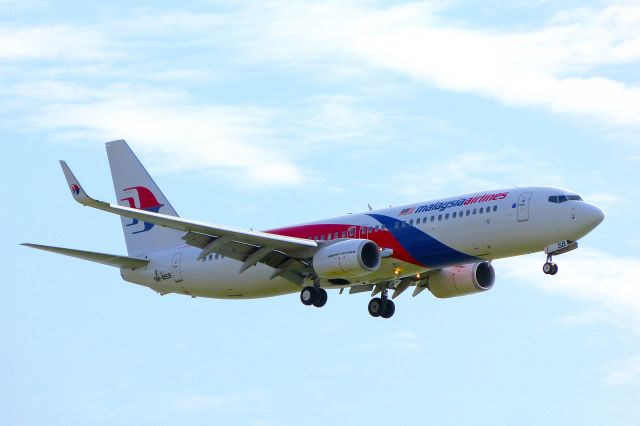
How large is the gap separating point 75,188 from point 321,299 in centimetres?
1332

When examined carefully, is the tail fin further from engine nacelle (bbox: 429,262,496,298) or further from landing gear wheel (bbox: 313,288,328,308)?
engine nacelle (bbox: 429,262,496,298)

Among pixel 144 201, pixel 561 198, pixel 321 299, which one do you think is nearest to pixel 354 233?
pixel 321 299

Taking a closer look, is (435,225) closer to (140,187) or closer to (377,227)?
(377,227)

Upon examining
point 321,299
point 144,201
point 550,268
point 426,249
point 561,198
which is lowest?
point 550,268

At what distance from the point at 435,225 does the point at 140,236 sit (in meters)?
17.8

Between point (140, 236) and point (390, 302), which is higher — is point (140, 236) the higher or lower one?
the higher one

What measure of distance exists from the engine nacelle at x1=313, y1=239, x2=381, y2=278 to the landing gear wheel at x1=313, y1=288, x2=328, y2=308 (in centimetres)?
187

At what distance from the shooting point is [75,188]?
55.4m

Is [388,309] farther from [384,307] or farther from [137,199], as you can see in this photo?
[137,199]

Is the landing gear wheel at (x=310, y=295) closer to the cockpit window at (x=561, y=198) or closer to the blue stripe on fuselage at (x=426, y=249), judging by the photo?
the blue stripe on fuselage at (x=426, y=249)

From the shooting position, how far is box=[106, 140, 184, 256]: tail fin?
70.9 metres

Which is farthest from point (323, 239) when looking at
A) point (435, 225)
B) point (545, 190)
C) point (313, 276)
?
point (545, 190)

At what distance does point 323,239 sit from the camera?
6412 cm

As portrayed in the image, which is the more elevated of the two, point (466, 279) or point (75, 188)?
point (75, 188)
